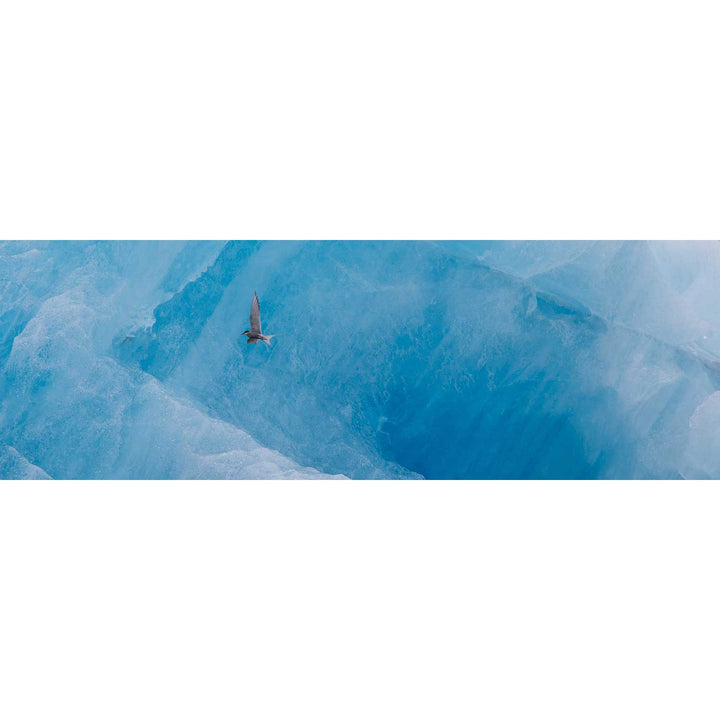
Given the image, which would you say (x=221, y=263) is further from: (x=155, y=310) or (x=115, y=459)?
Answer: (x=115, y=459)

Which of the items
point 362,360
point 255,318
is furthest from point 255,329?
point 362,360

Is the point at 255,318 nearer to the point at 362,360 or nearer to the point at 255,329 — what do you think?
the point at 255,329

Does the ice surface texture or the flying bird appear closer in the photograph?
the ice surface texture

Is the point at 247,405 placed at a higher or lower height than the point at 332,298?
lower

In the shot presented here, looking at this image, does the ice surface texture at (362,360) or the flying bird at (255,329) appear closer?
the ice surface texture at (362,360)

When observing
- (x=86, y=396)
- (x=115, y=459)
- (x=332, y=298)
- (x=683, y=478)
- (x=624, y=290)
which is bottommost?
(x=115, y=459)

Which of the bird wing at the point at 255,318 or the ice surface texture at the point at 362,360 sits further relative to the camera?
the bird wing at the point at 255,318

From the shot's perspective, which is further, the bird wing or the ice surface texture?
the bird wing

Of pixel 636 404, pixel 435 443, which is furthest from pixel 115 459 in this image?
pixel 636 404
